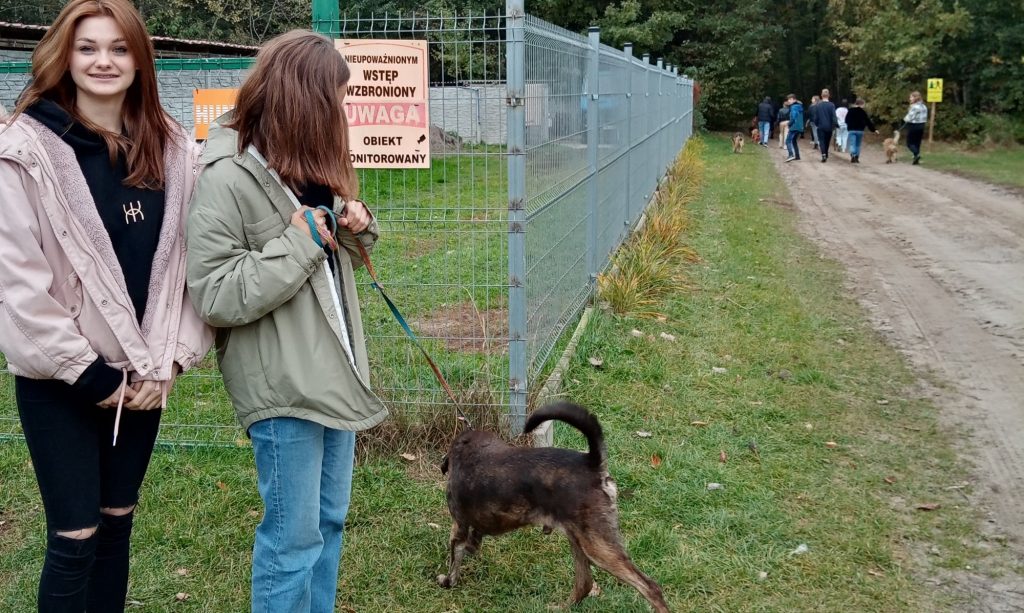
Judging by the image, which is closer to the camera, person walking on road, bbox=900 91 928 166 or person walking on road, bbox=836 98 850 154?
person walking on road, bbox=900 91 928 166

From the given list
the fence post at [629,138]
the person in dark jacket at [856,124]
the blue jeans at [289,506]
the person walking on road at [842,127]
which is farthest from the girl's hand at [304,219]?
the person walking on road at [842,127]

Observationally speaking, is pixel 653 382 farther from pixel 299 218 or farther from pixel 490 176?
pixel 299 218

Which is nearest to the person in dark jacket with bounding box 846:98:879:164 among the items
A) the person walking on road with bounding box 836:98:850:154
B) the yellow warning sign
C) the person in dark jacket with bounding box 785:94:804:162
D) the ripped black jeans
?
the person in dark jacket with bounding box 785:94:804:162

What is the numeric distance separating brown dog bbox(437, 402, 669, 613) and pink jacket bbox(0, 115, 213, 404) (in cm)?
128

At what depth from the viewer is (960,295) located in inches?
355

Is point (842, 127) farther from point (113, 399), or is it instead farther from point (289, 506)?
point (113, 399)

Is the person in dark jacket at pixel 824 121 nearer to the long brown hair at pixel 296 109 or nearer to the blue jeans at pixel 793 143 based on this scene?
the blue jeans at pixel 793 143

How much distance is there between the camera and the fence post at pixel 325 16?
15.0ft

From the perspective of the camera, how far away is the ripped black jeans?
247cm

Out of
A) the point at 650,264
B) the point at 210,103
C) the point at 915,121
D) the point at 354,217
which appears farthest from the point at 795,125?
the point at 354,217

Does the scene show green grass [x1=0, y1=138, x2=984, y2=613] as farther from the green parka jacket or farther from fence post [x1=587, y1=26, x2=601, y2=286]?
the green parka jacket

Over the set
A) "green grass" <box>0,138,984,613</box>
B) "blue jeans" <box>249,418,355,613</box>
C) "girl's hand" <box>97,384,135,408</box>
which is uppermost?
"girl's hand" <box>97,384,135,408</box>

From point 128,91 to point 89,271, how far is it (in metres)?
0.57

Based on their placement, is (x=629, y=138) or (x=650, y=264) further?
(x=629, y=138)
